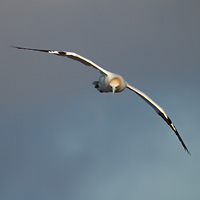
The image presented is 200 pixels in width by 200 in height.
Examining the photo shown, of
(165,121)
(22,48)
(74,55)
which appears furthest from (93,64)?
(165,121)

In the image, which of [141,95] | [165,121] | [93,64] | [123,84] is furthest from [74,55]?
[165,121]

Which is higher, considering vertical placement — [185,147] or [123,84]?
[123,84]

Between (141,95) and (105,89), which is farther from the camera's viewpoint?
(141,95)

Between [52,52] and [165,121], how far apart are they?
1344 centimetres

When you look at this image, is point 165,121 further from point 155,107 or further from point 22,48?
point 22,48

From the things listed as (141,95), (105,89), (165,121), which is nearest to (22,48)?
(105,89)

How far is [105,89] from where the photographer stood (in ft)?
144

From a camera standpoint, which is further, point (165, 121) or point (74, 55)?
point (165, 121)

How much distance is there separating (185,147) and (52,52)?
1585cm

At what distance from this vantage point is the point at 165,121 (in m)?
51.6

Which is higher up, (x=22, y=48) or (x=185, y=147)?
(x=22, y=48)

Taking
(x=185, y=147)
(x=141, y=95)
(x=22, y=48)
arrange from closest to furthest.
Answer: (x=22, y=48) → (x=141, y=95) → (x=185, y=147)

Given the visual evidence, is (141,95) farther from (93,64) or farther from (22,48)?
(22,48)

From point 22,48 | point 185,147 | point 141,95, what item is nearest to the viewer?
point 22,48
